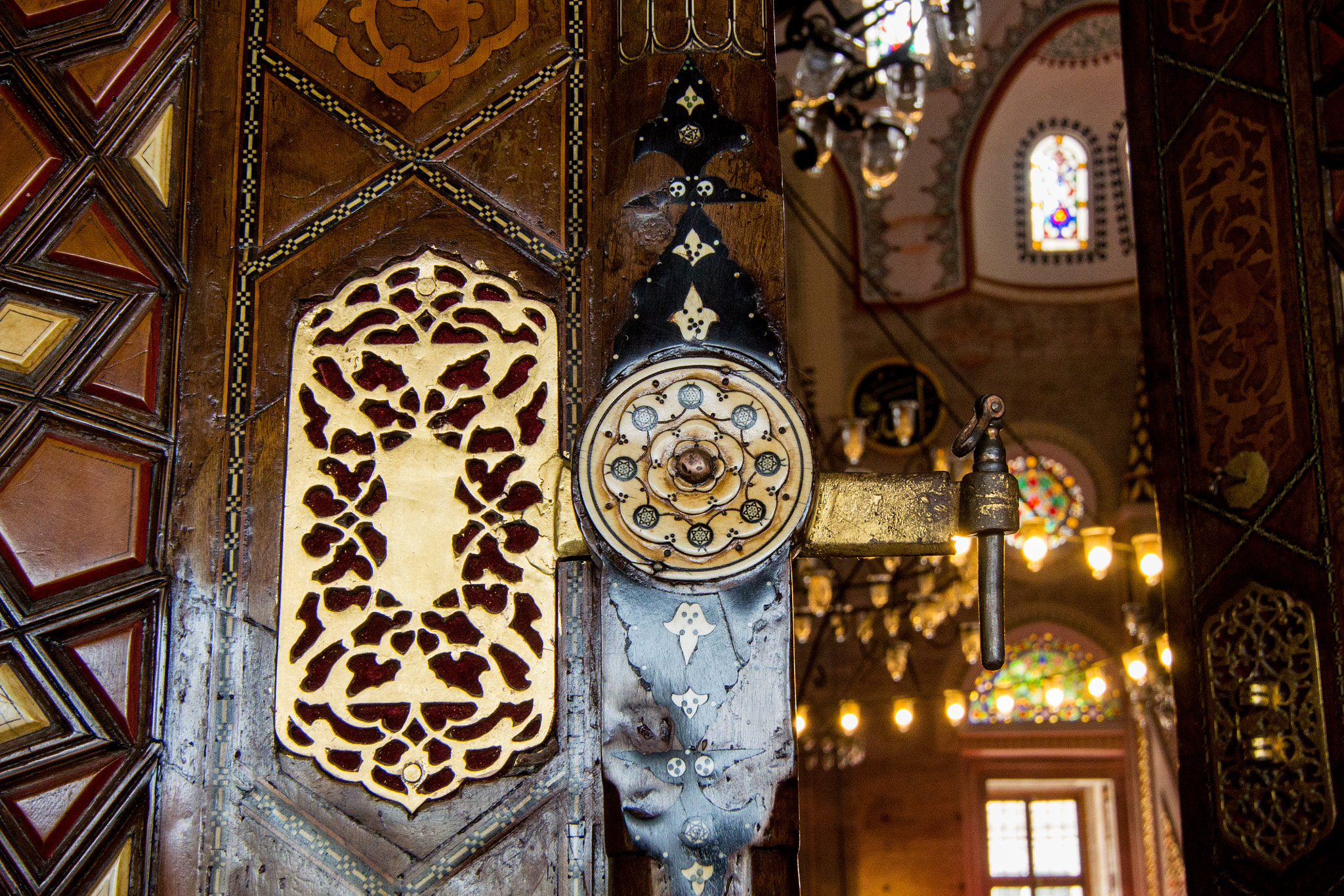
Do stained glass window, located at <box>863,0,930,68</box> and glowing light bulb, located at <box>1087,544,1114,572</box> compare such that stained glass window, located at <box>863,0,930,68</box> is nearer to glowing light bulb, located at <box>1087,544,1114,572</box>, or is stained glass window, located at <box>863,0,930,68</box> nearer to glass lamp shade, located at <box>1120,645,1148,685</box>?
glowing light bulb, located at <box>1087,544,1114,572</box>

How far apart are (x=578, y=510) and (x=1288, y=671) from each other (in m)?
1.51

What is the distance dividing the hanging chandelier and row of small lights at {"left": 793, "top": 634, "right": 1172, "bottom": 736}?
3761mm

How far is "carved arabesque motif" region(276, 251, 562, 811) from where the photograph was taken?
6.04ft

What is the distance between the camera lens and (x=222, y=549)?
189 cm

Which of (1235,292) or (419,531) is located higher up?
(1235,292)

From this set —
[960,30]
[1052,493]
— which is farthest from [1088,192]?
[960,30]

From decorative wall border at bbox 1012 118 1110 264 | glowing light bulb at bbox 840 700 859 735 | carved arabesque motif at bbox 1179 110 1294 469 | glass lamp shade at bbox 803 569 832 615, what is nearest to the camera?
carved arabesque motif at bbox 1179 110 1294 469

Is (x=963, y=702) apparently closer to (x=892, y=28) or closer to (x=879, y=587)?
(x=879, y=587)

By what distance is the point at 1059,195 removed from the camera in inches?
467

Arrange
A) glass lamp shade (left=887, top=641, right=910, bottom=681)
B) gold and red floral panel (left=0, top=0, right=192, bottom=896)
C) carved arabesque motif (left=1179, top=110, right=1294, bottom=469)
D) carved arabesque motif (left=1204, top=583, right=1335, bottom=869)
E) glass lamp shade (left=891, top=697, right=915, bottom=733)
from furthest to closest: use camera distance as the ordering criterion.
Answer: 1. glass lamp shade (left=891, top=697, right=915, bottom=733)
2. glass lamp shade (left=887, top=641, right=910, bottom=681)
3. carved arabesque motif (left=1179, top=110, right=1294, bottom=469)
4. carved arabesque motif (left=1204, top=583, right=1335, bottom=869)
5. gold and red floral panel (left=0, top=0, right=192, bottom=896)

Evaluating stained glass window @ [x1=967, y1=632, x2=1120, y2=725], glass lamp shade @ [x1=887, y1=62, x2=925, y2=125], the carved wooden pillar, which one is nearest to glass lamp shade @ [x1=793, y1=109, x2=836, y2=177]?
glass lamp shade @ [x1=887, y1=62, x2=925, y2=125]

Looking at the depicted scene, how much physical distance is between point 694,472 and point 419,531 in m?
0.47

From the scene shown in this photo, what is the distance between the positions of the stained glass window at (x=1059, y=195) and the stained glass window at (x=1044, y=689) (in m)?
3.79

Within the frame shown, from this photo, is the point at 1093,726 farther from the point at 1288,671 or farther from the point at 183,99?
the point at 183,99
